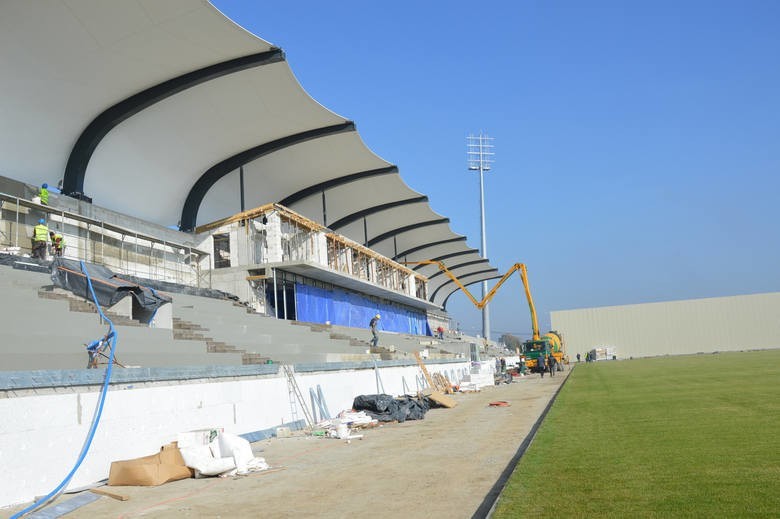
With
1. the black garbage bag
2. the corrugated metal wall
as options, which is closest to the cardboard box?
the black garbage bag

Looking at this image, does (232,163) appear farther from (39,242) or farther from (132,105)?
(39,242)

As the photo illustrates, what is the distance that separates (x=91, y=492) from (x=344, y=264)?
3124 cm

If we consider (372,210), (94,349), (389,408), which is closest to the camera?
(94,349)

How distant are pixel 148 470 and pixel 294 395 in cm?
715

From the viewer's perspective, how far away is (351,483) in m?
8.85

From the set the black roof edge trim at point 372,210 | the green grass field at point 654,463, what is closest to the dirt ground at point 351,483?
the green grass field at point 654,463

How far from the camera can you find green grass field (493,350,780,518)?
20.3 feet

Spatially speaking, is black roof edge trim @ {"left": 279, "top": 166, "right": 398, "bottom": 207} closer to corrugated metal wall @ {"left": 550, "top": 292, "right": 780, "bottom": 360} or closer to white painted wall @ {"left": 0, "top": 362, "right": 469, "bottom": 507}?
white painted wall @ {"left": 0, "top": 362, "right": 469, "bottom": 507}

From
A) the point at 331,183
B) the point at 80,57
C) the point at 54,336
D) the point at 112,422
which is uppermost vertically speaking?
the point at 80,57

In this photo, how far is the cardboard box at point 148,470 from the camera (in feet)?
30.8

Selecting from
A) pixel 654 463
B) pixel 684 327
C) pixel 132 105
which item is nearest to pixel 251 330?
pixel 132 105

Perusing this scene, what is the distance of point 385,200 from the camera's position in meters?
45.5

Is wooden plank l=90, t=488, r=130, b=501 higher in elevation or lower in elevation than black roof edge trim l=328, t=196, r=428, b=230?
lower

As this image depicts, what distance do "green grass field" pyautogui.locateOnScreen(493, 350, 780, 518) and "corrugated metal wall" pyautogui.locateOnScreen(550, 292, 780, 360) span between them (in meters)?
71.4
